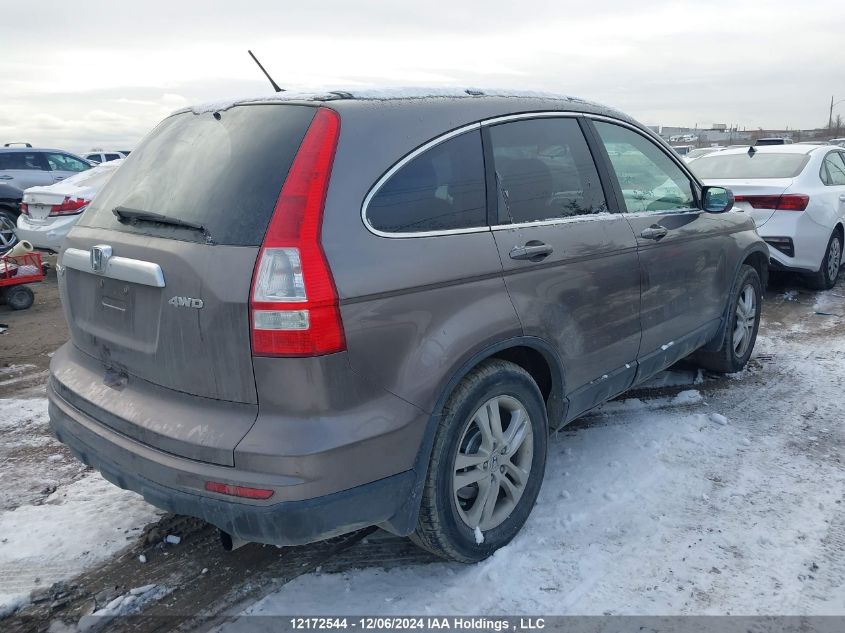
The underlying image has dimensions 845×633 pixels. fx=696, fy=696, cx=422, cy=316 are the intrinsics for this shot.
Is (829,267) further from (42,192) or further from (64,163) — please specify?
(64,163)

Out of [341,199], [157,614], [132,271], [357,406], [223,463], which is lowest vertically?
[157,614]

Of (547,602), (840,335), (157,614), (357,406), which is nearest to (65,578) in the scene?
(157,614)

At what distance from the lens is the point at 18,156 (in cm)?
1391

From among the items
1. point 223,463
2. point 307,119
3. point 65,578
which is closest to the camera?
point 223,463

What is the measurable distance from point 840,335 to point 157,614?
601cm

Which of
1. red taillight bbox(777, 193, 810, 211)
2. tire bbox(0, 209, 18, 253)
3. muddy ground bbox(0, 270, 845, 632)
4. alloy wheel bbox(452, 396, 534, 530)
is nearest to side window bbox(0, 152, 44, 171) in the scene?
tire bbox(0, 209, 18, 253)

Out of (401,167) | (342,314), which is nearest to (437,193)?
(401,167)

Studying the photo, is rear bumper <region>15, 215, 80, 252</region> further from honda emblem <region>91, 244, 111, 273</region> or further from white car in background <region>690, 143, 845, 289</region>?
white car in background <region>690, 143, 845, 289</region>

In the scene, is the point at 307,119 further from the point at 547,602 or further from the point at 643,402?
the point at 643,402

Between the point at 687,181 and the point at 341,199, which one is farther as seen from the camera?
the point at 687,181

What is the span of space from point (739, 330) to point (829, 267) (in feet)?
11.9

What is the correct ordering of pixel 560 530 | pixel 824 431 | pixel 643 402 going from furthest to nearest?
1. pixel 643 402
2. pixel 824 431
3. pixel 560 530

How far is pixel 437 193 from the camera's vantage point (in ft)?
8.91

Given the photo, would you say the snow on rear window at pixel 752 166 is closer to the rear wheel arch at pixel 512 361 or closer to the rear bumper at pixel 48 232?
the rear wheel arch at pixel 512 361
